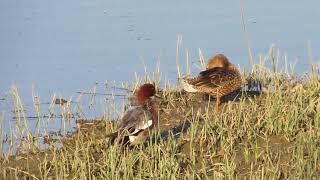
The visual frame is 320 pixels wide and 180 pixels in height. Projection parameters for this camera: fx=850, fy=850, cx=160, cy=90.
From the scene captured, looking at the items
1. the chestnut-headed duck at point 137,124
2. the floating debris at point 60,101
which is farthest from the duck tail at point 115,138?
the floating debris at point 60,101

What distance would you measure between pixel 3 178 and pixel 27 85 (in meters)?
3.23

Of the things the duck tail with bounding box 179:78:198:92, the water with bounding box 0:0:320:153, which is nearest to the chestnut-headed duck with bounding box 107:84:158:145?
the duck tail with bounding box 179:78:198:92

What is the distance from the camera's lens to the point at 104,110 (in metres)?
8.28

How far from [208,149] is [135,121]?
2.19ft

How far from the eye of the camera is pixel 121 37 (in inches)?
450

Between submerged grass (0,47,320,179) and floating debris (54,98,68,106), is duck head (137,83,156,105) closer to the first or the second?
submerged grass (0,47,320,179)

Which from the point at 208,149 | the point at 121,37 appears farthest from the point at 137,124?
the point at 121,37

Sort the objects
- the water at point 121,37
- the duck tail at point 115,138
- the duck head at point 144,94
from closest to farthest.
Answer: the duck tail at point 115,138, the duck head at point 144,94, the water at point 121,37

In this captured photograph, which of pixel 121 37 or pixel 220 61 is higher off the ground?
pixel 121 37

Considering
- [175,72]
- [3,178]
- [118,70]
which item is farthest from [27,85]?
[3,178]

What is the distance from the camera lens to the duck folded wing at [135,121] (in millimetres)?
6809

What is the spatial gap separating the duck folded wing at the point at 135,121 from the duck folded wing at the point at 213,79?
5.18ft

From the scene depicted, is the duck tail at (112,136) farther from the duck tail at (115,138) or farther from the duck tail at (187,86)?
the duck tail at (187,86)

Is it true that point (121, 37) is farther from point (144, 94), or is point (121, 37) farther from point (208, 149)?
point (208, 149)
